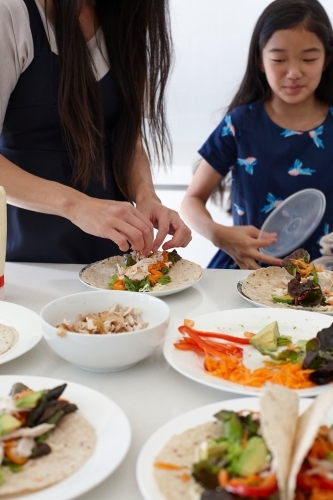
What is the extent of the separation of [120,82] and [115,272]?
649 mm

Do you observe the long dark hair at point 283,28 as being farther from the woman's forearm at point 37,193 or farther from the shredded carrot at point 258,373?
the shredded carrot at point 258,373

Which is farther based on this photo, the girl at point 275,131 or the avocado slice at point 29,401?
the girl at point 275,131

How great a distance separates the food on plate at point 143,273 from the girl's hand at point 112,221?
0.34ft

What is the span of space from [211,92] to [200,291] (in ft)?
8.37

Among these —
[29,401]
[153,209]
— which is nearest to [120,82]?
[153,209]

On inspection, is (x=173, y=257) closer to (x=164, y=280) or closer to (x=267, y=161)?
(x=164, y=280)

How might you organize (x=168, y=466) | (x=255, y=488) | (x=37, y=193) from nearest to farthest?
1. (x=255, y=488)
2. (x=168, y=466)
3. (x=37, y=193)

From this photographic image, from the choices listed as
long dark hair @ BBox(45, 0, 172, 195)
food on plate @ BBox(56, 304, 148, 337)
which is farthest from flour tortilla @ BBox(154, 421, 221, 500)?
long dark hair @ BBox(45, 0, 172, 195)

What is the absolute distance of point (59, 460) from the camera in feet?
2.52

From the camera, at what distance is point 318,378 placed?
0.99 m

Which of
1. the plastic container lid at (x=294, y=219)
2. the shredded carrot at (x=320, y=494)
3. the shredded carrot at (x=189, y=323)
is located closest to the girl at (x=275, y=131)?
the plastic container lid at (x=294, y=219)

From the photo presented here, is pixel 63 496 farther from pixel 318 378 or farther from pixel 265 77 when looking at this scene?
pixel 265 77

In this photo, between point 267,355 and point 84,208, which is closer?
point 267,355

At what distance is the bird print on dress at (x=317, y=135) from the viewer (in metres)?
2.55
